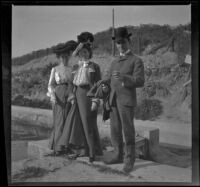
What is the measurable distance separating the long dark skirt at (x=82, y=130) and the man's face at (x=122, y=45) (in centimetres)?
50

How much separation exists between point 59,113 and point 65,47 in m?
0.63

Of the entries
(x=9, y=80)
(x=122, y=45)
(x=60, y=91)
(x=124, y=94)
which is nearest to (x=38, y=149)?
(x=60, y=91)

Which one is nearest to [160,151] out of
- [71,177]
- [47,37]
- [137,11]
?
[71,177]

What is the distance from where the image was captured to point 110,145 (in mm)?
3021

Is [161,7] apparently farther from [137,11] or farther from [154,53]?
[154,53]

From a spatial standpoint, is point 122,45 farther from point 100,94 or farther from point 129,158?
point 129,158

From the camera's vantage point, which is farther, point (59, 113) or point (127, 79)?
point (59, 113)

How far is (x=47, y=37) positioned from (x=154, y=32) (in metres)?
1.01

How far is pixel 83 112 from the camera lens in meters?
3.04

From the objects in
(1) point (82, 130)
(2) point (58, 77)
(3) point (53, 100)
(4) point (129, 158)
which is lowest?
(4) point (129, 158)

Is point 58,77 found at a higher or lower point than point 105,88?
higher

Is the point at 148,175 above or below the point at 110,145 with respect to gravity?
below

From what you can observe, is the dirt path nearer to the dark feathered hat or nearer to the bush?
the bush

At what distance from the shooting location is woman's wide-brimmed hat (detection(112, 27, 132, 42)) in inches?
118
